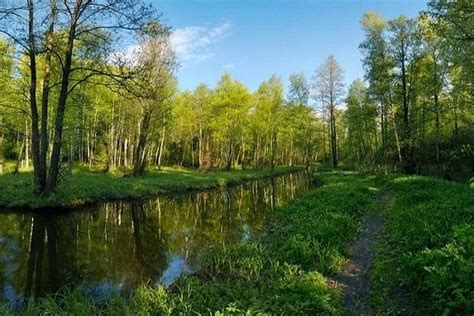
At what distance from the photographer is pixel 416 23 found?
3266 centimetres

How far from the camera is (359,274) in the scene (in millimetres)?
9125

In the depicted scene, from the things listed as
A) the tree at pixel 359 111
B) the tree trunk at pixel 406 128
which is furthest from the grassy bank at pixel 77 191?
the tree at pixel 359 111

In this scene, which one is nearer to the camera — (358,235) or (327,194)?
(358,235)

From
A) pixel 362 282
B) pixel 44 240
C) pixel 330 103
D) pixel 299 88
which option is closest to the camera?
pixel 362 282

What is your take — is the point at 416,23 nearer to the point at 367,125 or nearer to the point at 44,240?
the point at 367,125

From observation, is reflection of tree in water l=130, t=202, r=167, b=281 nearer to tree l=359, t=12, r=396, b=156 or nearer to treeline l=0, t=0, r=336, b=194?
treeline l=0, t=0, r=336, b=194

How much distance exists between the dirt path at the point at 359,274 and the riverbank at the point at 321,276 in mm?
101

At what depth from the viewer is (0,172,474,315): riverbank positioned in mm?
6785

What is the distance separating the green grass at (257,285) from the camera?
22.7 feet

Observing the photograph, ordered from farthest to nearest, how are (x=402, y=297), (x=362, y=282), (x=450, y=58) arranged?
(x=450, y=58), (x=362, y=282), (x=402, y=297)

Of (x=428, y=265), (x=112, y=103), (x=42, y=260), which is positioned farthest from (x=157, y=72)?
(x=428, y=265)

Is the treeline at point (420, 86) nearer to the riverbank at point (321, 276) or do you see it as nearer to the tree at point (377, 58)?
the tree at point (377, 58)

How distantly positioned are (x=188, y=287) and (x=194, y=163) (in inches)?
2623

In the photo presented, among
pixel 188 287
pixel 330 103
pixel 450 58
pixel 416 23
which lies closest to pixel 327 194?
pixel 188 287
